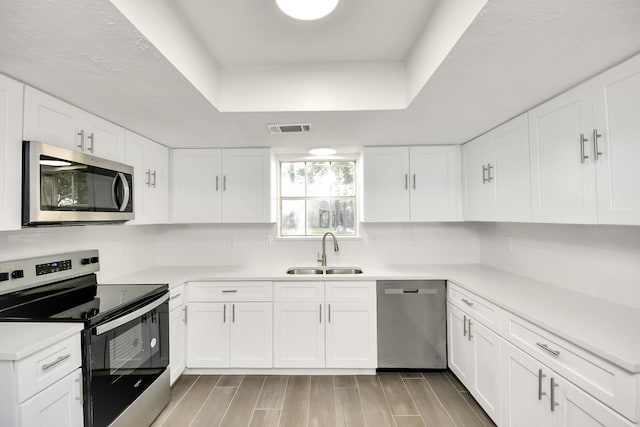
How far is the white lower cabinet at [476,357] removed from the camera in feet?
6.51

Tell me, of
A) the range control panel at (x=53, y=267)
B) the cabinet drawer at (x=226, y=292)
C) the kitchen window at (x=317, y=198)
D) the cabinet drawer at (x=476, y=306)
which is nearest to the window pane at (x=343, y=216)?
the kitchen window at (x=317, y=198)

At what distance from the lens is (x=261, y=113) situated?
208 centimetres

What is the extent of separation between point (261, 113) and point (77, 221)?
1.27 meters

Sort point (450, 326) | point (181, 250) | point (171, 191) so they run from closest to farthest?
point (450, 326)
point (171, 191)
point (181, 250)

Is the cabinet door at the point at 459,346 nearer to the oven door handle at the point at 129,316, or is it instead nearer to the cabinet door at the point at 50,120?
the oven door handle at the point at 129,316

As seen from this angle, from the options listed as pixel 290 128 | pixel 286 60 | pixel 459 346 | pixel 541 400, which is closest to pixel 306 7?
pixel 286 60

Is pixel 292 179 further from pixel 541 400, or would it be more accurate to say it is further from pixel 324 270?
pixel 541 400

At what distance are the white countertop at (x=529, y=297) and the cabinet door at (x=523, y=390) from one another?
25 centimetres

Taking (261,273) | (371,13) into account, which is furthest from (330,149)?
(371,13)

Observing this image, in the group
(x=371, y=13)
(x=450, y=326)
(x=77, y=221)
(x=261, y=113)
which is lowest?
(x=450, y=326)

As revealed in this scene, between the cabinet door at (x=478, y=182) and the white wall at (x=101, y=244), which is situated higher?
the cabinet door at (x=478, y=182)

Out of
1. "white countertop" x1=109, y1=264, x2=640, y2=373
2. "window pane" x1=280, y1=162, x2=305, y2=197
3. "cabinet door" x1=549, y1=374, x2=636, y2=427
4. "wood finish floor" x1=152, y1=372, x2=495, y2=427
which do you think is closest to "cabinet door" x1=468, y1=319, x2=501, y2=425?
"wood finish floor" x1=152, y1=372, x2=495, y2=427

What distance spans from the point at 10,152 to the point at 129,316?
1031mm

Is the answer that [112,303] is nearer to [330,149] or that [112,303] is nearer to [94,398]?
[94,398]
